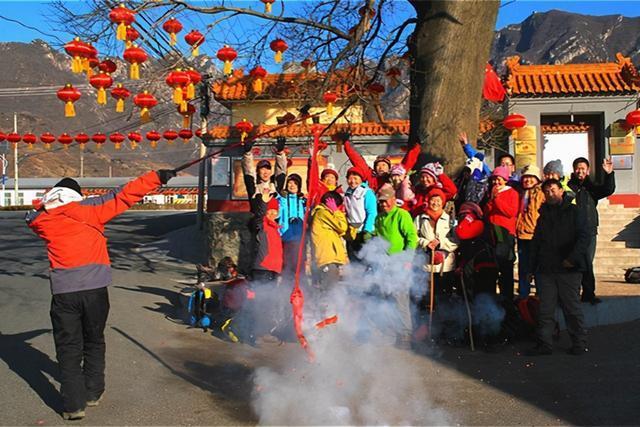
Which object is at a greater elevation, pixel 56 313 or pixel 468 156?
pixel 468 156

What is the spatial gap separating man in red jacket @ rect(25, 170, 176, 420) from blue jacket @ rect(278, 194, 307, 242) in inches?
124

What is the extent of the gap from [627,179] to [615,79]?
117 inches

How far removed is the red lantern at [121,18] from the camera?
877 centimetres

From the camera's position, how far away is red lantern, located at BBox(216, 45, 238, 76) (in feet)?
35.7

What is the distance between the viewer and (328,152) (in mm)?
17781

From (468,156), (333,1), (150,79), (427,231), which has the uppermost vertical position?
(333,1)

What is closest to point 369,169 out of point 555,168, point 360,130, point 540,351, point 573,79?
point 555,168

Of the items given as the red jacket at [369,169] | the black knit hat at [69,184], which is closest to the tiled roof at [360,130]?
the red jacket at [369,169]

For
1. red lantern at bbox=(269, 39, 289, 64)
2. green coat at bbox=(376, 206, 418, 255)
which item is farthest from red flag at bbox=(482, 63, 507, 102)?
→ green coat at bbox=(376, 206, 418, 255)

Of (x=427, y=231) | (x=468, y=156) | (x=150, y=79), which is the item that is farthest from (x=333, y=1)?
(x=427, y=231)

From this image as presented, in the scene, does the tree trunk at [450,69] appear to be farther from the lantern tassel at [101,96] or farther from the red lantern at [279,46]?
the lantern tassel at [101,96]

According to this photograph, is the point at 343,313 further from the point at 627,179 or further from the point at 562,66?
the point at 562,66

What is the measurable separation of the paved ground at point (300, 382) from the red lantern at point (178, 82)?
3.59 metres

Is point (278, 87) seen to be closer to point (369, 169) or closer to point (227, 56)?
point (227, 56)
